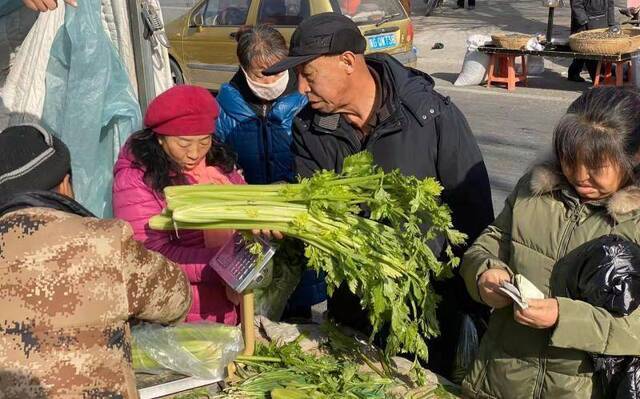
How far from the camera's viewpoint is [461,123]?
319 centimetres

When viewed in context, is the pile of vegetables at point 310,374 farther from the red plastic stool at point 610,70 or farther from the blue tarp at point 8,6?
the red plastic stool at point 610,70

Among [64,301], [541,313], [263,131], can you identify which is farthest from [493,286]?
[263,131]

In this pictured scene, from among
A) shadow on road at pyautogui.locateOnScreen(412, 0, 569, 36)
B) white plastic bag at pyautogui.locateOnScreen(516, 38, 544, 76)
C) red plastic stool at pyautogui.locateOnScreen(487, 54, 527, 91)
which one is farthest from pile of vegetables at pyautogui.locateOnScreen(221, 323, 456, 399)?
shadow on road at pyautogui.locateOnScreen(412, 0, 569, 36)

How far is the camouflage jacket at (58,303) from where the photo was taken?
74.6 inches

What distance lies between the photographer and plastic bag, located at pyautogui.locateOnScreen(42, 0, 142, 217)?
4.42 m

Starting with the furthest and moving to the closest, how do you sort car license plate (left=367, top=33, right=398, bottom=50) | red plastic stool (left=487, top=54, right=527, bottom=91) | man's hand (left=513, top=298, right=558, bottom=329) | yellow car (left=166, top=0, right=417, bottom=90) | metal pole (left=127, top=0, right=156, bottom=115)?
red plastic stool (left=487, top=54, right=527, bottom=91) < car license plate (left=367, top=33, right=398, bottom=50) < yellow car (left=166, top=0, right=417, bottom=90) < metal pole (left=127, top=0, right=156, bottom=115) < man's hand (left=513, top=298, right=558, bottom=329)

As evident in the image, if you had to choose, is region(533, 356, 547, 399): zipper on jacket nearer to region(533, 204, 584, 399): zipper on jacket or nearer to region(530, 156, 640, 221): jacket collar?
region(533, 204, 584, 399): zipper on jacket

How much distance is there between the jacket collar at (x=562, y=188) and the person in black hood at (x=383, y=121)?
0.62m

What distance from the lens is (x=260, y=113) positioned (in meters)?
4.20

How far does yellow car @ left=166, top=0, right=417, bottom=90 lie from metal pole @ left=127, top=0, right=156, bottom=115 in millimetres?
6007

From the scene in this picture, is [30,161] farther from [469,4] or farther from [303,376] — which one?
[469,4]

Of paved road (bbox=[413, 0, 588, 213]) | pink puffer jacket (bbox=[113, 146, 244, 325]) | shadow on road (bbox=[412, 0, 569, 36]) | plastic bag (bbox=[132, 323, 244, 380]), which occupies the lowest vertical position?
paved road (bbox=[413, 0, 588, 213])

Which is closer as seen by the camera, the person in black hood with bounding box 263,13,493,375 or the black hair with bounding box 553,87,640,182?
the black hair with bounding box 553,87,640,182

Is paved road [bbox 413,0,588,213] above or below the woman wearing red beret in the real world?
below
